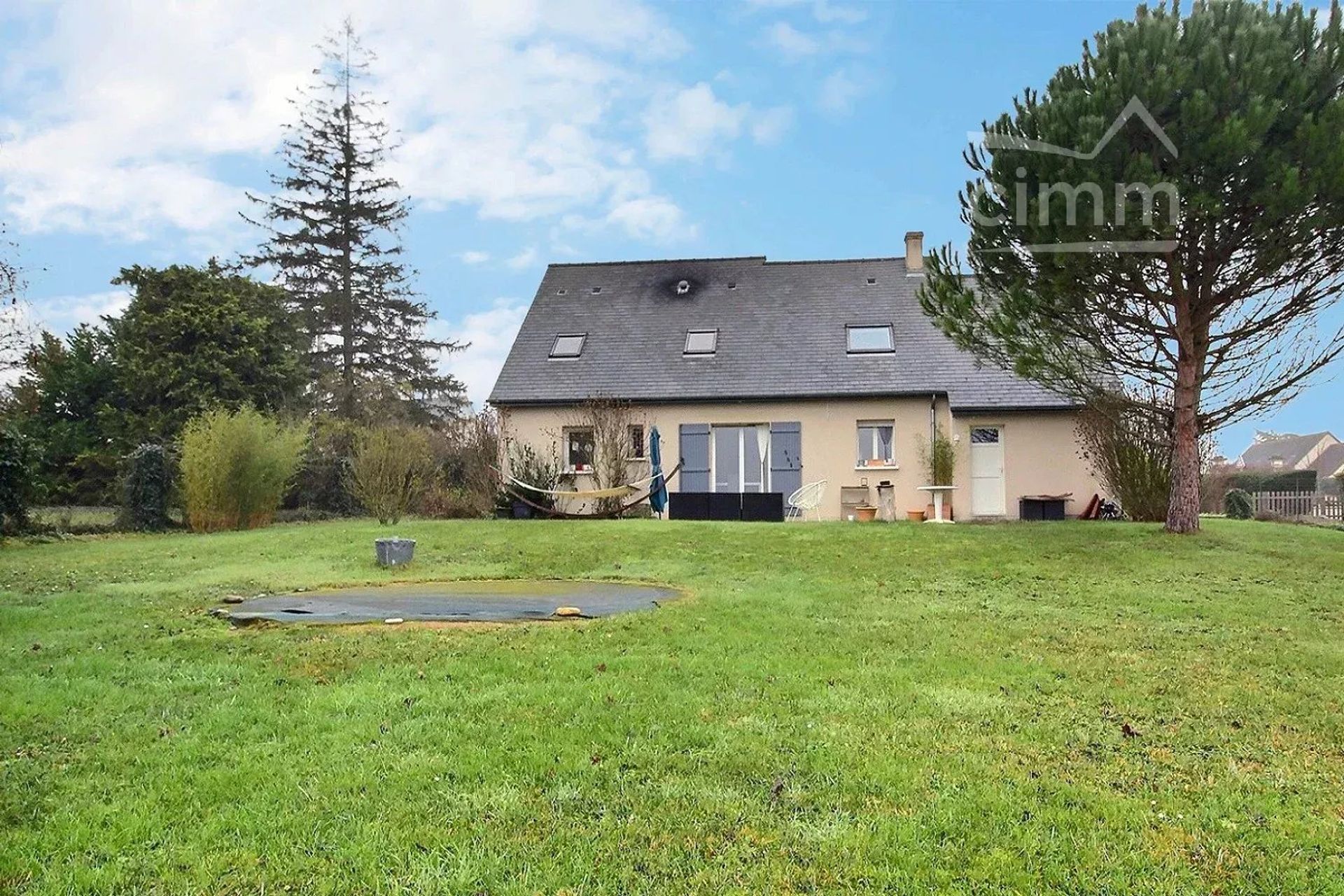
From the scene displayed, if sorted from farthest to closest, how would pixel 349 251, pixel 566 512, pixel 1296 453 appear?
pixel 1296 453, pixel 349 251, pixel 566 512

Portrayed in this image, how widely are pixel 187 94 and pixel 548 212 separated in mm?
8930

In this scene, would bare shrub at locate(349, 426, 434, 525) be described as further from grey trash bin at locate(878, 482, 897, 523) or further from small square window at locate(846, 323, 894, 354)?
small square window at locate(846, 323, 894, 354)

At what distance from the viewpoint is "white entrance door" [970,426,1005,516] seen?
19.5 m

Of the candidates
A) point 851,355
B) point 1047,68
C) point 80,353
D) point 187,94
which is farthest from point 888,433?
point 80,353

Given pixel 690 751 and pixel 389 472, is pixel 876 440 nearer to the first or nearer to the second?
pixel 389 472

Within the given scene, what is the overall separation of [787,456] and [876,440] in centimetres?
200

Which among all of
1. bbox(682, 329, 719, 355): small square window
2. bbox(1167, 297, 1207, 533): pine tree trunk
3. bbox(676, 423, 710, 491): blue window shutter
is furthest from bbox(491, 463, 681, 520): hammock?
bbox(1167, 297, 1207, 533): pine tree trunk

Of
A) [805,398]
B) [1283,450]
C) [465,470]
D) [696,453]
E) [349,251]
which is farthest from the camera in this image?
[1283,450]

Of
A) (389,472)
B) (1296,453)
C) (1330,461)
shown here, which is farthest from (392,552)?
(1296,453)

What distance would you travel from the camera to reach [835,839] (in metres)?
3.01

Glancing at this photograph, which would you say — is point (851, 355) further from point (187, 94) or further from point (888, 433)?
point (187, 94)

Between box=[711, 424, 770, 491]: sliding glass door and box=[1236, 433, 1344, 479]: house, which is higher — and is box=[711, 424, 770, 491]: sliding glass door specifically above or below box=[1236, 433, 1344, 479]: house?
below

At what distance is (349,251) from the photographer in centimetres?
3438

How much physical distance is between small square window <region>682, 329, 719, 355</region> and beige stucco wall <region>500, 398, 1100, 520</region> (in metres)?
1.73
